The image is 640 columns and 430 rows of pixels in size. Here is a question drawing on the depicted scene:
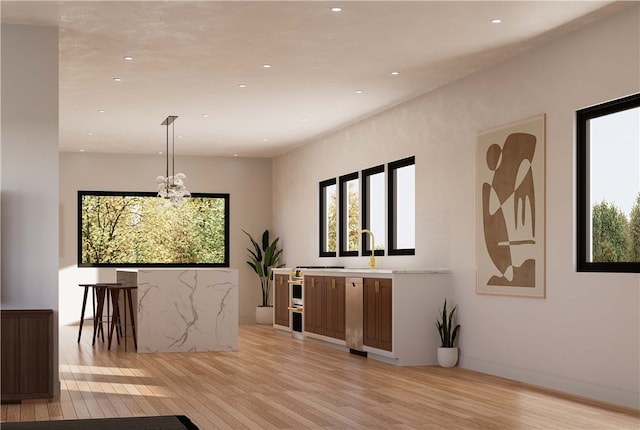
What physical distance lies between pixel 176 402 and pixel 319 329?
4552 millimetres

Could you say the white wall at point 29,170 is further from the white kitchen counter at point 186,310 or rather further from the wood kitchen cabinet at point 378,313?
the wood kitchen cabinet at point 378,313

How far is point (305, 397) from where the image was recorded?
643cm

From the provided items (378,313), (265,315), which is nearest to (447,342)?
(378,313)

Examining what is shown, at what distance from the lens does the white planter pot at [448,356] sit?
8258 mm

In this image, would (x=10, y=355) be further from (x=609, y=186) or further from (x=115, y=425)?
(x=609, y=186)

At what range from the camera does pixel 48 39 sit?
657 cm

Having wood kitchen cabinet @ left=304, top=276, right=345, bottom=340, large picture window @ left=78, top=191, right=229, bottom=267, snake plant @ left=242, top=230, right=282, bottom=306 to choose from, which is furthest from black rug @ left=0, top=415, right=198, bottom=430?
large picture window @ left=78, top=191, right=229, bottom=267

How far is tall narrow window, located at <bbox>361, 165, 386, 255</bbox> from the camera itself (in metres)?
10.6

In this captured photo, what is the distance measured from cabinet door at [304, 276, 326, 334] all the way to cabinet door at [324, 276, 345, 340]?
16 centimetres

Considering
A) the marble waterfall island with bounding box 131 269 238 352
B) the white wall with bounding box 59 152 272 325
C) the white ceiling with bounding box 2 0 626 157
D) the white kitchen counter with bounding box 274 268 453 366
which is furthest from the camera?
the white wall with bounding box 59 152 272 325

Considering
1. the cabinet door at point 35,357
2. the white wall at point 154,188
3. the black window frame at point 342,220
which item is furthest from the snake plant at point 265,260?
the cabinet door at point 35,357

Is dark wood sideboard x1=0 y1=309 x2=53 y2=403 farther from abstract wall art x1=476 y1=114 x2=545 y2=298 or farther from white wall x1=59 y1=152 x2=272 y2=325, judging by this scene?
white wall x1=59 y1=152 x2=272 y2=325

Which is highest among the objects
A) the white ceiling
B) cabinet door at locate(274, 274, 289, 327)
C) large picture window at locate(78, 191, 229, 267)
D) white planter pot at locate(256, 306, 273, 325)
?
the white ceiling

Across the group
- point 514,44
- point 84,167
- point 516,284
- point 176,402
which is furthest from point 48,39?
point 84,167
